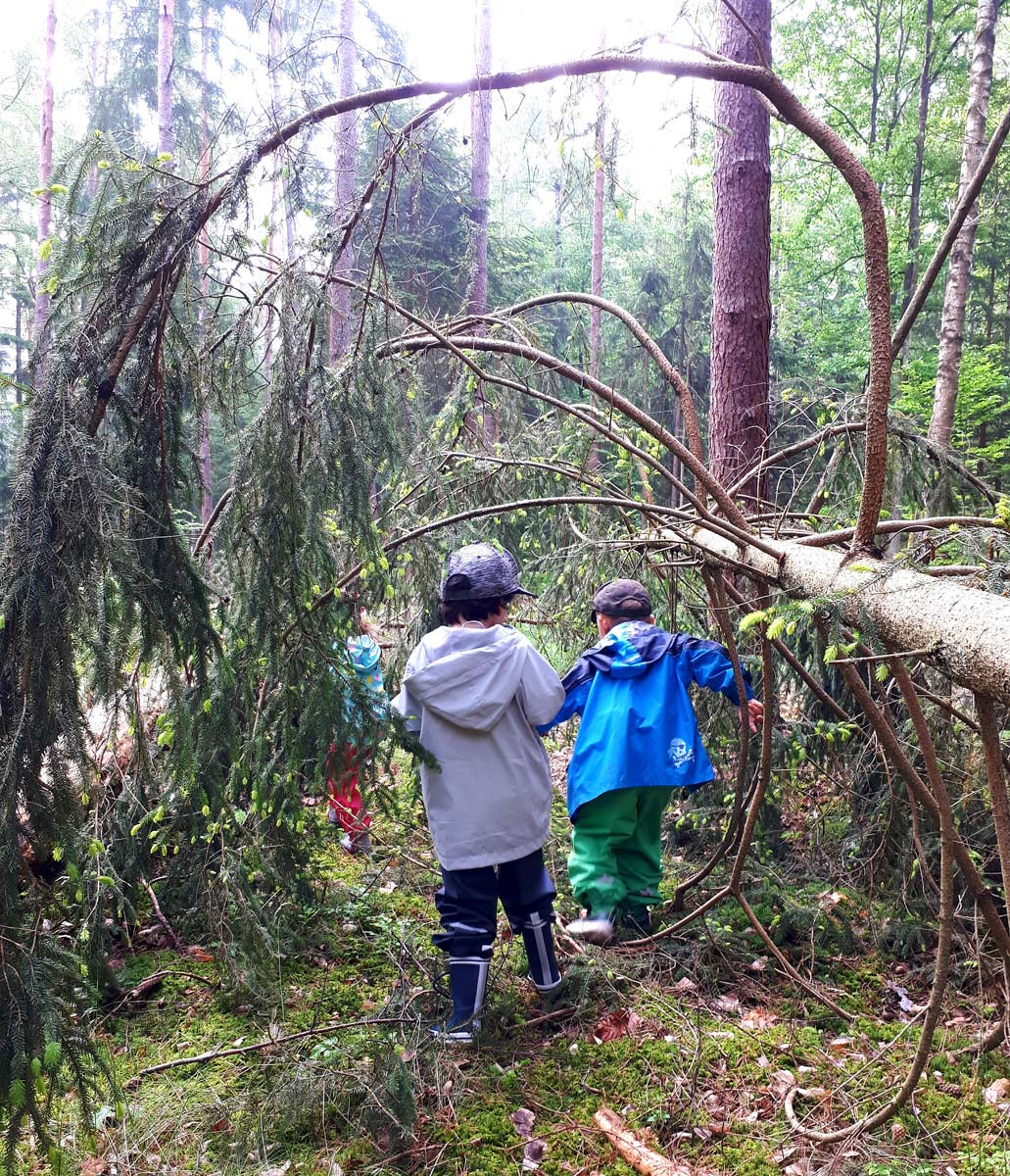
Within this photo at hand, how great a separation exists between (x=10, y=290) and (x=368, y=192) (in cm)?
1404

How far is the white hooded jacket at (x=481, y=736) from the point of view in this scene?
3203 millimetres

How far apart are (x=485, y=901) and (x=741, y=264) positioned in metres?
3.71

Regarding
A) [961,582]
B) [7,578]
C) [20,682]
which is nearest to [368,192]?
[7,578]

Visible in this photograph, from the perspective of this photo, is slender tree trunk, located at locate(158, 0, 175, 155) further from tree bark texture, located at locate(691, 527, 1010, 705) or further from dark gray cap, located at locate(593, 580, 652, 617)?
tree bark texture, located at locate(691, 527, 1010, 705)

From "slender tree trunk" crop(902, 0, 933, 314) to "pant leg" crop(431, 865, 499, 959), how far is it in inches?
471

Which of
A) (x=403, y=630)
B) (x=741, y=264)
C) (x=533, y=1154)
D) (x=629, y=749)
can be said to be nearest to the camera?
(x=533, y=1154)

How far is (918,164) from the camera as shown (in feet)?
39.4

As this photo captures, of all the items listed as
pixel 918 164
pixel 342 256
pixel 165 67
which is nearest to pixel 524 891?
pixel 342 256

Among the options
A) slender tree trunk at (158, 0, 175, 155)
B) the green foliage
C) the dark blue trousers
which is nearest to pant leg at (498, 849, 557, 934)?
the dark blue trousers

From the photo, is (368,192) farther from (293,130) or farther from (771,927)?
(771,927)

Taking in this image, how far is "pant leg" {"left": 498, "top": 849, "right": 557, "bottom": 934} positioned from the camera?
129 inches

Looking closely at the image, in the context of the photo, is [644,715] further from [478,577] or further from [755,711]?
[478,577]

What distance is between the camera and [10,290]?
13.8 metres

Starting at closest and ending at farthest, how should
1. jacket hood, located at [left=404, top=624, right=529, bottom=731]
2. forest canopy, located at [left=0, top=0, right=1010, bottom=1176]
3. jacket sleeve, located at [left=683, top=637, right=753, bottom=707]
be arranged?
forest canopy, located at [left=0, top=0, right=1010, bottom=1176] < jacket hood, located at [left=404, top=624, right=529, bottom=731] < jacket sleeve, located at [left=683, top=637, right=753, bottom=707]
